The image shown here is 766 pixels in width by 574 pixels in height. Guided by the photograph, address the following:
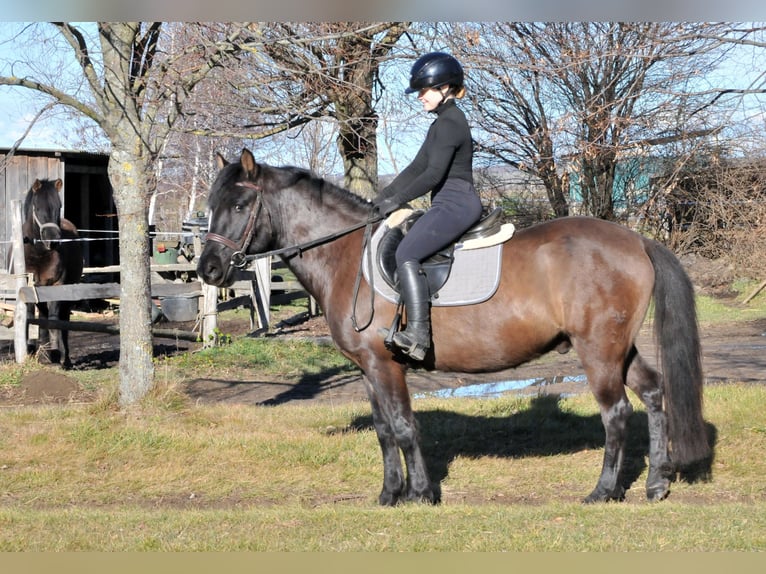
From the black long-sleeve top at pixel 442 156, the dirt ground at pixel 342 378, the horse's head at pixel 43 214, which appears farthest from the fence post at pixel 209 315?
the black long-sleeve top at pixel 442 156

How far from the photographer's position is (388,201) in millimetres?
6945

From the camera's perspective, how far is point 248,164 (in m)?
7.21

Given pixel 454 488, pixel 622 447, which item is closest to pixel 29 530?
pixel 454 488

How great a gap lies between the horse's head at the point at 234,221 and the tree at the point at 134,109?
7.02 ft

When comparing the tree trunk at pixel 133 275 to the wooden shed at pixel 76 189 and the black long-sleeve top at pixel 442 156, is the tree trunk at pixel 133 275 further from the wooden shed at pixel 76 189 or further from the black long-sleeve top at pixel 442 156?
the wooden shed at pixel 76 189

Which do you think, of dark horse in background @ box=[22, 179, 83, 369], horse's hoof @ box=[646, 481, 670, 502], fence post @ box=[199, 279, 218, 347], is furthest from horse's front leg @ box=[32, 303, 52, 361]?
horse's hoof @ box=[646, 481, 670, 502]

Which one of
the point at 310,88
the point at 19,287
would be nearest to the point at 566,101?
the point at 310,88

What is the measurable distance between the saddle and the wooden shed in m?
13.3

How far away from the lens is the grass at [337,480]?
5551mm

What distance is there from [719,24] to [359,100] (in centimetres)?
634

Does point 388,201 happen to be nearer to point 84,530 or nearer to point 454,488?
point 454,488

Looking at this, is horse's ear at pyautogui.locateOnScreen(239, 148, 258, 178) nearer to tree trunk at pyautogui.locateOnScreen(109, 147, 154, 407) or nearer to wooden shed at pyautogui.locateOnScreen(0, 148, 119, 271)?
tree trunk at pyautogui.locateOnScreen(109, 147, 154, 407)

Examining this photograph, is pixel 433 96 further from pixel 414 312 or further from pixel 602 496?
pixel 602 496

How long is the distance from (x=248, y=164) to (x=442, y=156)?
168 centimetres
